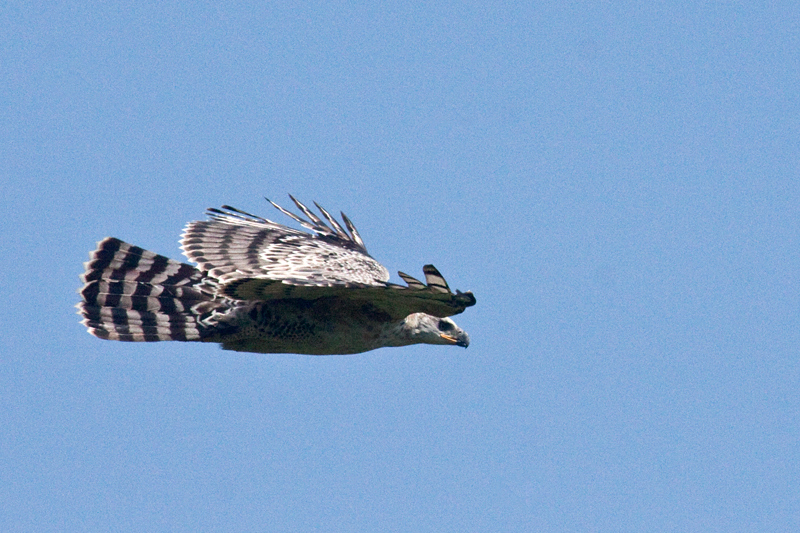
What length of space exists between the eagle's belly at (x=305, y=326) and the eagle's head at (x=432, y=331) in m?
0.41

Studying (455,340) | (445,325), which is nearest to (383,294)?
(445,325)

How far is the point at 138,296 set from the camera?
13.4 m

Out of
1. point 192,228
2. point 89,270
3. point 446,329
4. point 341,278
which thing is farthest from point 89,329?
point 446,329

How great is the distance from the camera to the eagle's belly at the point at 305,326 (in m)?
12.8

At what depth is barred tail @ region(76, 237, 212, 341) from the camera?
43.3 feet

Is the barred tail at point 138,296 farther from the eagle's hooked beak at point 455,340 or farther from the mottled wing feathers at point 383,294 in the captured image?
the eagle's hooked beak at point 455,340

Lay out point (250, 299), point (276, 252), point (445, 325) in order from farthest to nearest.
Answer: point (445, 325) → point (276, 252) → point (250, 299)

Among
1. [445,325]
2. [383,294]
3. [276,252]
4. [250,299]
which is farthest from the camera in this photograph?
[445,325]

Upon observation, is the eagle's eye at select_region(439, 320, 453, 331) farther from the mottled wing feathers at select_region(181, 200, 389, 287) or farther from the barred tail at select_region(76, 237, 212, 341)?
the barred tail at select_region(76, 237, 212, 341)

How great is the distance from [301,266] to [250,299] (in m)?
0.66

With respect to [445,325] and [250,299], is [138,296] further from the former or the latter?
[445,325]

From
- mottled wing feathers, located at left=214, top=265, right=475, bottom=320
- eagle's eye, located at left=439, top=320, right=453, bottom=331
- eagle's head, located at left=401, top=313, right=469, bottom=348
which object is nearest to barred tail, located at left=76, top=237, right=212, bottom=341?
mottled wing feathers, located at left=214, top=265, right=475, bottom=320

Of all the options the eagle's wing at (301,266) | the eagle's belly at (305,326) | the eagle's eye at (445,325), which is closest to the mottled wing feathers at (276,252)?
the eagle's wing at (301,266)

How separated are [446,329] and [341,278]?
1947 mm
